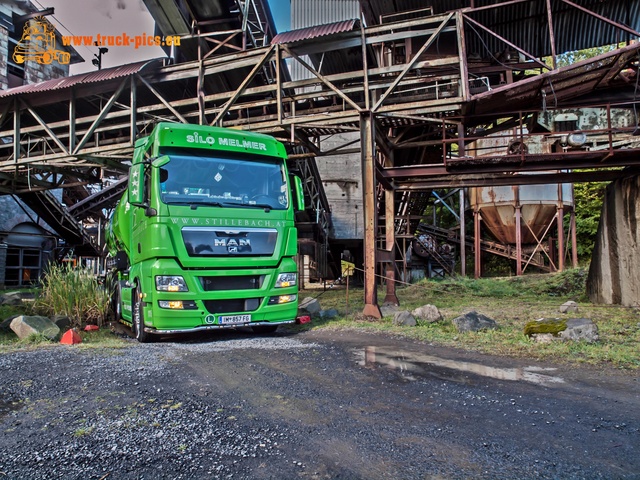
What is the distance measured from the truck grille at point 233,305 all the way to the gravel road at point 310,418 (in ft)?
4.25

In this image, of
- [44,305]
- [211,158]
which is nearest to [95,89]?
[44,305]

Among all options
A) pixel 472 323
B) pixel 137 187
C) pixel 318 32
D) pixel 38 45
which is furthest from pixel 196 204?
pixel 38 45

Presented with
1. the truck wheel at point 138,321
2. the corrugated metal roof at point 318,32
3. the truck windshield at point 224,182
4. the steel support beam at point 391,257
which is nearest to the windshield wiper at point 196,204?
the truck windshield at point 224,182

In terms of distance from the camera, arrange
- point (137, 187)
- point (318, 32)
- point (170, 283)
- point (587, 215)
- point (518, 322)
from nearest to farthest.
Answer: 1. point (170, 283)
2. point (137, 187)
3. point (518, 322)
4. point (318, 32)
5. point (587, 215)

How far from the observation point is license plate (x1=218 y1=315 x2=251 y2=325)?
7.00 metres

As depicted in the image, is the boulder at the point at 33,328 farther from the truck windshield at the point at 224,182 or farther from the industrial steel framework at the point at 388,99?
the industrial steel framework at the point at 388,99

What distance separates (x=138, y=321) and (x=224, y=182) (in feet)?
9.00

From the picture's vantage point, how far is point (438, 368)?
17.3ft

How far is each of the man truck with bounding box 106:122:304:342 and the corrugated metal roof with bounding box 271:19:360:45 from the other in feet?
13.2

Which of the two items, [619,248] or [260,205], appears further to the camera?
[619,248]

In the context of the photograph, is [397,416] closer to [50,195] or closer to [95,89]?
[95,89]

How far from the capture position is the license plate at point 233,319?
7000 mm

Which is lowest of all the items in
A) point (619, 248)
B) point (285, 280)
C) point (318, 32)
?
point (285, 280)

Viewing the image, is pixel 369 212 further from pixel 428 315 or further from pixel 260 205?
pixel 260 205
